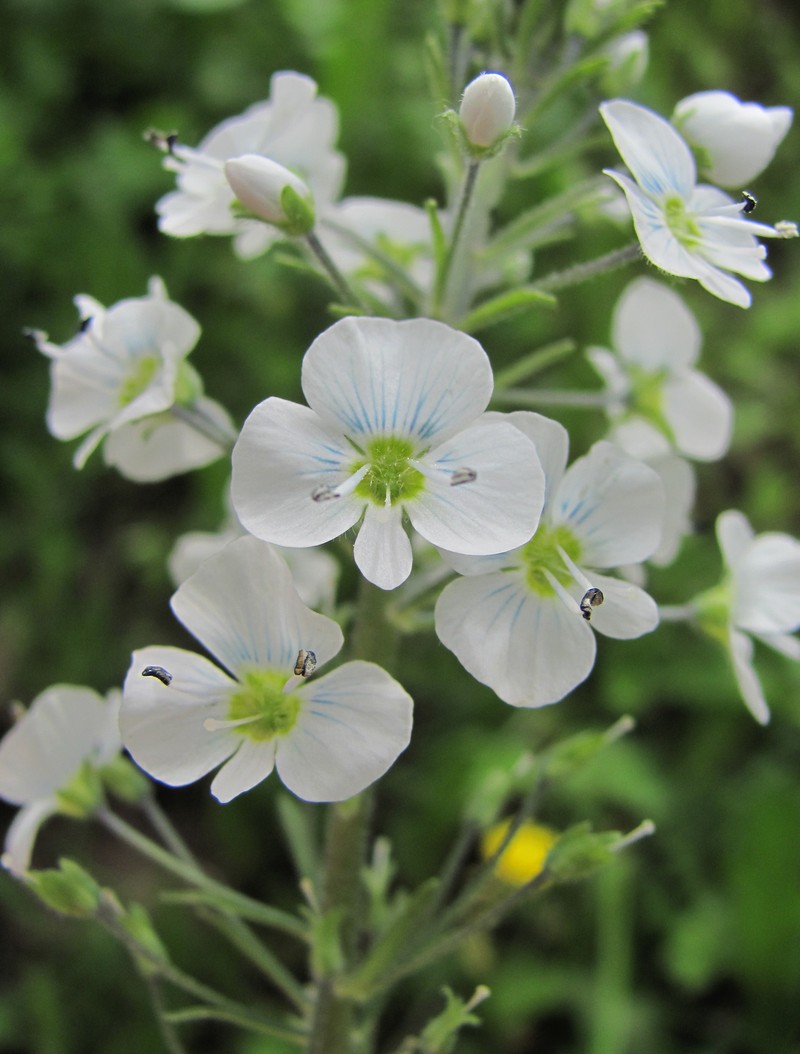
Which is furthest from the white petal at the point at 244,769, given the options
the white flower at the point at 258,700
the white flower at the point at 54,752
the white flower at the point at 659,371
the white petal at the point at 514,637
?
the white flower at the point at 659,371

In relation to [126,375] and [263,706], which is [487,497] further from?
[126,375]

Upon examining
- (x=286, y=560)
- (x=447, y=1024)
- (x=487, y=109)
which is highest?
(x=487, y=109)

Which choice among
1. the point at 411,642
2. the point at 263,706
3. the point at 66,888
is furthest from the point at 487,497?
the point at 411,642

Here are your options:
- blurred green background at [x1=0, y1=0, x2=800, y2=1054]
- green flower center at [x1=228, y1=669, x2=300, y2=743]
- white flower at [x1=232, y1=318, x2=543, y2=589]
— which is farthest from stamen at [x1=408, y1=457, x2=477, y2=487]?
blurred green background at [x1=0, y1=0, x2=800, y2=1054]

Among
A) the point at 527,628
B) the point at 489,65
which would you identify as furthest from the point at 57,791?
the point at 489,65

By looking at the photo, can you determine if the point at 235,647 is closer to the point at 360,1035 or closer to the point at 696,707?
the point at 360,1035
